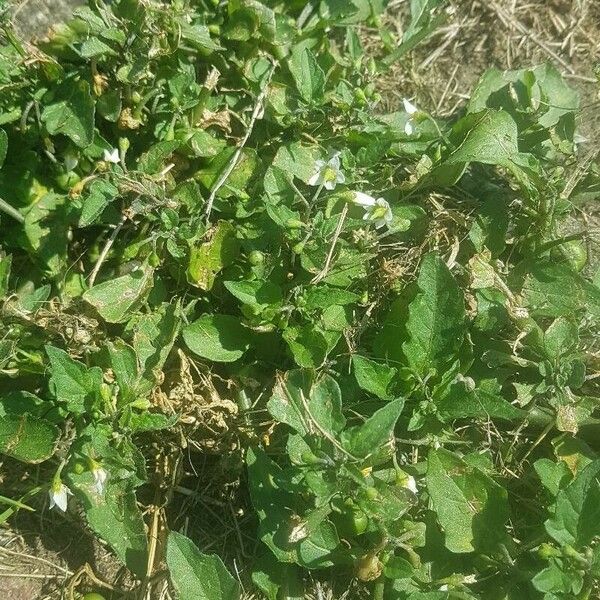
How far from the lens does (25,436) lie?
7.56 feet

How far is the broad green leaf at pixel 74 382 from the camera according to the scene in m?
2.22

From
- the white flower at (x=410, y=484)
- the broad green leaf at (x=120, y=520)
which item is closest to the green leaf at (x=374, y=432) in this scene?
the white flower at (x=410, y=484)

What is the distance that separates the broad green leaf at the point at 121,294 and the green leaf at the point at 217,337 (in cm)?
19

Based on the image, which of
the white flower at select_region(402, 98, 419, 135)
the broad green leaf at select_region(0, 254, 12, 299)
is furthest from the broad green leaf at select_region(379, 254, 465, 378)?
the broad green leaf at select_region(0, 254, 12, 299)

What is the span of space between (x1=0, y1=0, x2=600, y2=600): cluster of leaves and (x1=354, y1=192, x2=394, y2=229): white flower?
0.04 ft

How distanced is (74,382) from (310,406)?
0.70 m

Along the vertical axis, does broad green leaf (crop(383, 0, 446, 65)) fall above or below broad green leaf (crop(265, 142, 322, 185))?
above

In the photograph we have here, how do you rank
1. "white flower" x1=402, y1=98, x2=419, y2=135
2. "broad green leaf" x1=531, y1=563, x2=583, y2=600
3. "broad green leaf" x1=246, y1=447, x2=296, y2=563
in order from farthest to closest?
"white flower" x1=402, y1=98, x2=419, y2=135
"broad green leaf" x1=246, y1=447, x2=296, y2=563
"broad green leaf" x1=531, y1=563, x2=583, y2=600

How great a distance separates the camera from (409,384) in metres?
2.38

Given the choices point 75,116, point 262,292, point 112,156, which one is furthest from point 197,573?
point 75,116

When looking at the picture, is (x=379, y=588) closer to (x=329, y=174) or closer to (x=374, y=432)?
(x=374, y=432)

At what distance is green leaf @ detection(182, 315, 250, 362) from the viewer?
8.09 feet

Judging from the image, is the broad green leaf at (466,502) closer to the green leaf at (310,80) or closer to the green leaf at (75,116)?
the green leaf at (310,80)

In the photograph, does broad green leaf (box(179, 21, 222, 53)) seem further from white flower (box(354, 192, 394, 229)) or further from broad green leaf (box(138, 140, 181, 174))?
white flower (box(354, 192, 394, 229))
